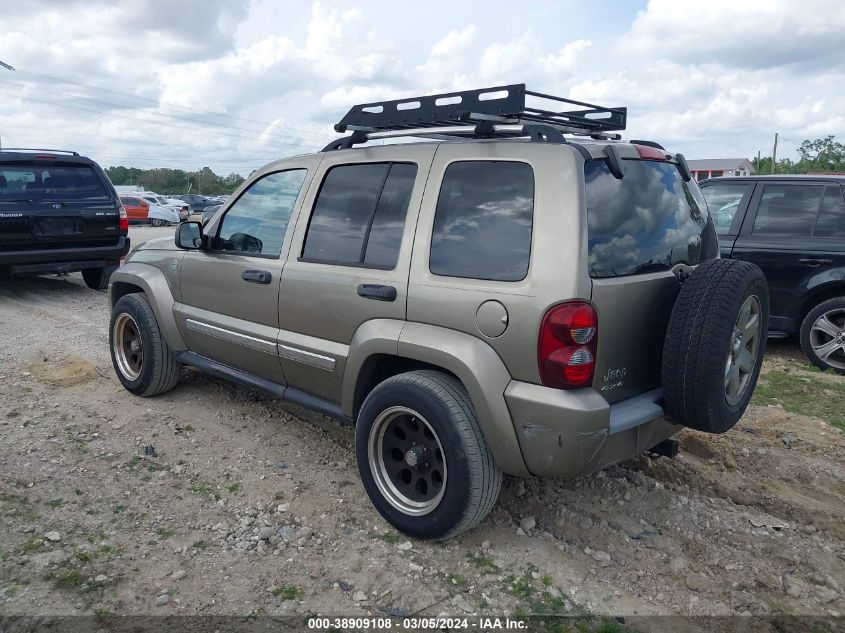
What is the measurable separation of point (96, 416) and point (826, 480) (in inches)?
186

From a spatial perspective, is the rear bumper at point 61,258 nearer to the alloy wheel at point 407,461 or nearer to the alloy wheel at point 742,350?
the alloy wheel at point 407,461

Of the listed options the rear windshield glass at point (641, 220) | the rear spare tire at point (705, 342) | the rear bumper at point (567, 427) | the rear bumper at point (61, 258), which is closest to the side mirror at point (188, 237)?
the rear bumper at point (567, 427)

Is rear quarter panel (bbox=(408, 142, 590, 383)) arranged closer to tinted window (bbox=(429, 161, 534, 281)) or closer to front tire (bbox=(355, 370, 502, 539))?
tinted window (bbox=(429, 161, 534, 281))

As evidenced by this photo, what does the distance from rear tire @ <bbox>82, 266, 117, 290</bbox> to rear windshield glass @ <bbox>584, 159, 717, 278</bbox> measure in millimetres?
8337

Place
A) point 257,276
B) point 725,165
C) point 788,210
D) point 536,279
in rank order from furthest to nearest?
1. point 725,165
2. point 788,210
3. point 257,276
4. point 536,279

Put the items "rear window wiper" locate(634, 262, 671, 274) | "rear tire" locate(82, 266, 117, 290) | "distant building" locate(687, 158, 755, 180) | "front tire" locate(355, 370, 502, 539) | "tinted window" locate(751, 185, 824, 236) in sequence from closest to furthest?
"front tire" locate(355, 370, 502, 539) → "rear window wiper" locate(634, 262, 671, 274) → "tinted window" locate(751, 185, 824, 236) → "rear tire" locate(82, 266, 117, 290) → "distant building" locate(687, 158, 755, 180)

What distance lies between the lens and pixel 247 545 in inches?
133

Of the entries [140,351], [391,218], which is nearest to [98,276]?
[140,351]

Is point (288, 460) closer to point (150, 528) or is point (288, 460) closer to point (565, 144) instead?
point (150, 528)

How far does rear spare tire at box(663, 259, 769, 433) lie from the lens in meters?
3.06

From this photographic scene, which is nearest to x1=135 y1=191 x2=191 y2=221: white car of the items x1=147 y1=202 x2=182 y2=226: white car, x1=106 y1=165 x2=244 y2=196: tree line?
x1=147 y1=202 x2=182 y2=226: white car

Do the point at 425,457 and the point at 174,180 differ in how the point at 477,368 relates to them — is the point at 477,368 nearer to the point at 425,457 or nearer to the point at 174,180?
the point at 425,457

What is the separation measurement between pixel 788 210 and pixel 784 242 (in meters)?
0.36

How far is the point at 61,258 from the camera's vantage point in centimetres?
907
